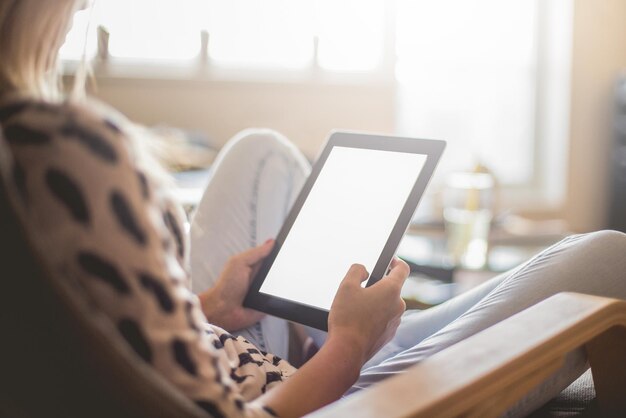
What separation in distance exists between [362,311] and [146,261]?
0.34 meters

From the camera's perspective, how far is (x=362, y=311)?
0.87m

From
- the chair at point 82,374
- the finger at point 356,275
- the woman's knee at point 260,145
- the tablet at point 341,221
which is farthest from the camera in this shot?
the woman's knee at point 260,145

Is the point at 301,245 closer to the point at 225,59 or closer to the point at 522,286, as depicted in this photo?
the point at 522,286

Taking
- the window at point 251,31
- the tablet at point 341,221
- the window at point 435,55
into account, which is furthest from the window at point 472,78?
the tablet at point 341,221

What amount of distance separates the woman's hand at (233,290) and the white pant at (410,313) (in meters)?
0.06

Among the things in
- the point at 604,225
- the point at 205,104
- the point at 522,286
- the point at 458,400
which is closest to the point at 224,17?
the point at 205,104

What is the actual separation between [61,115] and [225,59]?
3.36 metres

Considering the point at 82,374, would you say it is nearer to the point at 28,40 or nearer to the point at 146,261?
the point at 146,261

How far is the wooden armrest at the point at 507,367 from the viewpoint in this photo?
0.60 metres

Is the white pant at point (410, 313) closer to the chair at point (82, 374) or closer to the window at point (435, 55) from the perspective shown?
the chair at point (82, 374)

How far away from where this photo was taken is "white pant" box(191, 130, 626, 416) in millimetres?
918

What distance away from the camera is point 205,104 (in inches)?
150

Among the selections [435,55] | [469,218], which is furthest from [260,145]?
[435,55]

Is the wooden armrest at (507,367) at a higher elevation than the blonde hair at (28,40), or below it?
below
